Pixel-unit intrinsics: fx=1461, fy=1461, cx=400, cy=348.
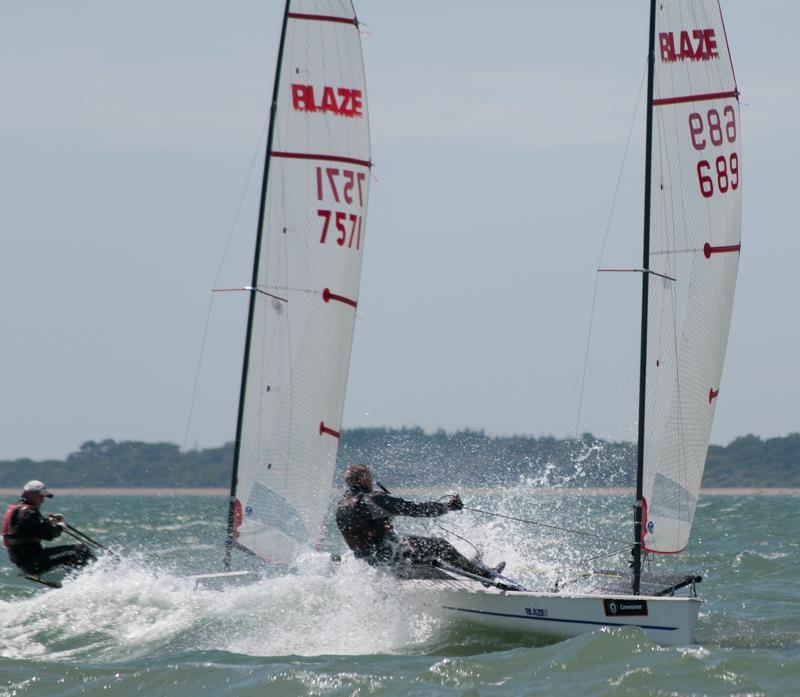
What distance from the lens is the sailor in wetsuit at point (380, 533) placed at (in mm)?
10000

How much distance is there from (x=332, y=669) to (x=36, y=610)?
348cm

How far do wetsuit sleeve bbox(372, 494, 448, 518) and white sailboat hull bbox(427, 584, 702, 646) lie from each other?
0.56 metres

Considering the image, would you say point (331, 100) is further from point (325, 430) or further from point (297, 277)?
point (325, 430)

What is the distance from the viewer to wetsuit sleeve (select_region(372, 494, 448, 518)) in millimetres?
9844

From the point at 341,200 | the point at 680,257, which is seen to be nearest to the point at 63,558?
the point at 341,200

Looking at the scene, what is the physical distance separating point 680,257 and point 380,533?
9.26 feet

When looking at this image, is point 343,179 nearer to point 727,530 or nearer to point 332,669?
point 332,669

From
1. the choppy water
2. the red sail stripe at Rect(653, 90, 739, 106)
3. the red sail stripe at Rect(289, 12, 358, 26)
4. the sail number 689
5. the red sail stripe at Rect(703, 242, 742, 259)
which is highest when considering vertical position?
the red sail stripe at Rect(289, 12, 358, 26)

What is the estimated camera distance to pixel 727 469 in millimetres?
66625

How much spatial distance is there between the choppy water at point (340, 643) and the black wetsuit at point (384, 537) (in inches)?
8.4

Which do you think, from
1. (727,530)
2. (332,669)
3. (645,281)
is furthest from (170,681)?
(727,530)

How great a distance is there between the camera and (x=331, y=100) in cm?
1160

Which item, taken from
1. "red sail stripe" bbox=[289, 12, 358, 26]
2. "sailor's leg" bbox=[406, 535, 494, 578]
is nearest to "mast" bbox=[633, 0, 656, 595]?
"sailor's leg" bbox=[406, 535, 494, 578]

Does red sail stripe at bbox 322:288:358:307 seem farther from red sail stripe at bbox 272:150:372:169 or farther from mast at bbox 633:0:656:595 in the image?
mast at bbox 633:0:656:595
